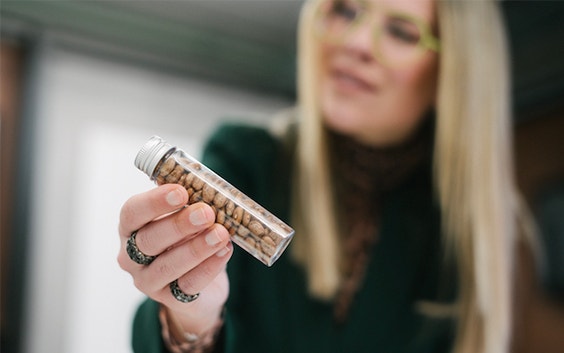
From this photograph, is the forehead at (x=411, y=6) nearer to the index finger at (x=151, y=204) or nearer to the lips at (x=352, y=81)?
the lips at (x=352, y=81)

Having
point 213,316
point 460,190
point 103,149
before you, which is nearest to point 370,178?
point 460,190

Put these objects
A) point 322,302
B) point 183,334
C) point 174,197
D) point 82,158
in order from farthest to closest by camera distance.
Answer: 1. point 82,158
2. point 322,302
3. point 183,334
4. point 174,197

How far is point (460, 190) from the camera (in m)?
0.71

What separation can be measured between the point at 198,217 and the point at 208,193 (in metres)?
0.02

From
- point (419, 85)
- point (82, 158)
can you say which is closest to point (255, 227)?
point (419, 85)

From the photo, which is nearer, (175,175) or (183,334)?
(175,175)

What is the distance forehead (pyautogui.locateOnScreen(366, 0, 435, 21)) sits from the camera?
67cm

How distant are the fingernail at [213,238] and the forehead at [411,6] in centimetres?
46

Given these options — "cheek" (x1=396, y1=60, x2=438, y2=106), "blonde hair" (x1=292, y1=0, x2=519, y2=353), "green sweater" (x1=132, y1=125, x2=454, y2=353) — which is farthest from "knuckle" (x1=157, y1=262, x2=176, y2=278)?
"cheek" (x1=396, y1=60, x2=438, y2=106)

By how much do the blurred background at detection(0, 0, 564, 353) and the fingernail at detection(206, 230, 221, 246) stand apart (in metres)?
0.52

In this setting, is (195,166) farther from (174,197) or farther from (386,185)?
(386,185)

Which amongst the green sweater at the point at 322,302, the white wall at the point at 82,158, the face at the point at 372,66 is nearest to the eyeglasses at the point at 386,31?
the face at the point at 372,66

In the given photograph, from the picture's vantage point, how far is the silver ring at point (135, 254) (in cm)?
35

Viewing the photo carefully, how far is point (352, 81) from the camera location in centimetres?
67
